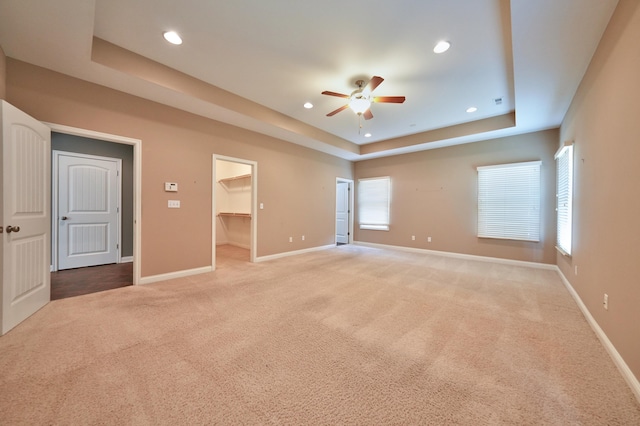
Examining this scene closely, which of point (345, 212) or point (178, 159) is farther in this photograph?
point (345, 212)

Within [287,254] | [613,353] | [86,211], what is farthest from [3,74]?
[613,353]

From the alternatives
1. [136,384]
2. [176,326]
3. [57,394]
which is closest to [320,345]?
[136,384]

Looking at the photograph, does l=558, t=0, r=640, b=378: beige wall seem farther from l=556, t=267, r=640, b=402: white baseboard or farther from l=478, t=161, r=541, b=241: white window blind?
l=478, t=161, r=541, b=241: white window blind

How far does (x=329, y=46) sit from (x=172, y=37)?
1.79 m

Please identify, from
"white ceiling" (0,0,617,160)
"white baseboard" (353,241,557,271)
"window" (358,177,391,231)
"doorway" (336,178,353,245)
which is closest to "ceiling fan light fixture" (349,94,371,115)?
"white ceiling" (0,0,617,160)

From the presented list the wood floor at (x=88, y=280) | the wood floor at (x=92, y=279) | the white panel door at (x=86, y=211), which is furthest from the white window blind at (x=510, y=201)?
the white panel door at (x=86, y=211)

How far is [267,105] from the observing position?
445 centimetres

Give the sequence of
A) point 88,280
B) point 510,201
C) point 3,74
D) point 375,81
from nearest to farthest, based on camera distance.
A: point 3,74
point 375,81
point 88,280
point 510,201

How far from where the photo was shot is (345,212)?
802 centimetres

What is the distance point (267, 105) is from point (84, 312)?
13.0ft

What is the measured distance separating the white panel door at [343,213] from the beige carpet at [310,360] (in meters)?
4.65

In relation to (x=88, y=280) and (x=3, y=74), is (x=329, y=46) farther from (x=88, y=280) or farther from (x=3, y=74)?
(x=88, y=280)

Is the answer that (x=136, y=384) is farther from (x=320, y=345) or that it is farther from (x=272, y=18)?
Answer: (x=272, y=18)

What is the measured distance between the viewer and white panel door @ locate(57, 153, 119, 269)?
4445mm
